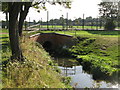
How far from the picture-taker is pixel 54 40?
2381 centimetres

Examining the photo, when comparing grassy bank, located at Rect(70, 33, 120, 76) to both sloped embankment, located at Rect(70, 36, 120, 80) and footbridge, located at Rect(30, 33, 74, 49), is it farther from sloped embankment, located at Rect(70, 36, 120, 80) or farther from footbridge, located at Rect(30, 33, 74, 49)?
footbridge, located at Rect(30, 33, 74, 49)

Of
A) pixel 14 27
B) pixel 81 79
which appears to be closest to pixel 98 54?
pixel 81 79

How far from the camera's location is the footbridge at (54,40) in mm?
21453

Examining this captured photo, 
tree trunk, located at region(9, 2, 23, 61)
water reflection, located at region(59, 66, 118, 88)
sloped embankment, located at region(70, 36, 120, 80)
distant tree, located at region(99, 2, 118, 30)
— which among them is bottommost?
water reflection, located at region(59, 66, 118, 88)

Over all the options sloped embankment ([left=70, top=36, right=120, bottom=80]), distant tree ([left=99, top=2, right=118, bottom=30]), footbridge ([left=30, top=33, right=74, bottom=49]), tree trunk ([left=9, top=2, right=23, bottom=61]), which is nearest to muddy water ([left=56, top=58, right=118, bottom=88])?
sloped embankment ([left=70, top=36, right=120, bottom=80])

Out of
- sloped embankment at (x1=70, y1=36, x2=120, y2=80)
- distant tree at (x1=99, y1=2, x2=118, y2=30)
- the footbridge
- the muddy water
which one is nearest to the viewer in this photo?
the muddy water

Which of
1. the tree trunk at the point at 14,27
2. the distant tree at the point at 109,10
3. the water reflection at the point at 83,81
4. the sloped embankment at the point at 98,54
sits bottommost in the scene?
the water reflection at the point at 83,81

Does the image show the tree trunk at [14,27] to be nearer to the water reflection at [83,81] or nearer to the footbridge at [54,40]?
the water reflection at [83,81]

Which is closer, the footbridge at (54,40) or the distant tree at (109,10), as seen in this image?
the footbridge at (54,40)

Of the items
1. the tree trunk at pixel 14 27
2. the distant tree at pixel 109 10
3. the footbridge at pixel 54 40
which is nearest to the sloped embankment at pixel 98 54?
the footbridge at pixel 54 40

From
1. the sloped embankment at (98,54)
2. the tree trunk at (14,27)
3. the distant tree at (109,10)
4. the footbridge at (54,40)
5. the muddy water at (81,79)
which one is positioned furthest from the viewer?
the distant tree at (109,10)

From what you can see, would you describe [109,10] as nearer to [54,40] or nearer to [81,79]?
[54,40]

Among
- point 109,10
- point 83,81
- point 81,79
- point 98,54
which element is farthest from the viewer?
point 109,10

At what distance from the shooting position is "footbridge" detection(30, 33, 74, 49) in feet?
70.4
